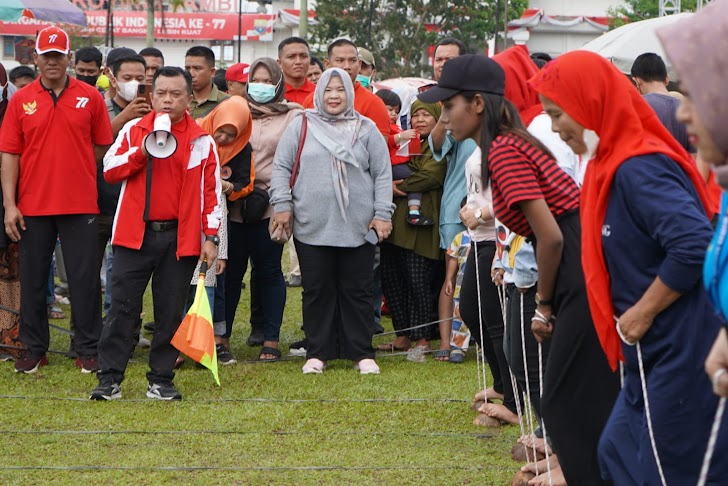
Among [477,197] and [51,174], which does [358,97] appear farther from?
[477,197]

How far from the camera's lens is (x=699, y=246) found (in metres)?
3.47

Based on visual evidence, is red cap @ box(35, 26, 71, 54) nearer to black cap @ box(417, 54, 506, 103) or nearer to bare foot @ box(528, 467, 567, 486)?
black cap @ box(417, 54, 506, 103)

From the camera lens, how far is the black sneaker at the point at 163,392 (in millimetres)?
7488

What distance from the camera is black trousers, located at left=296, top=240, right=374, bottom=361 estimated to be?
27.7ft

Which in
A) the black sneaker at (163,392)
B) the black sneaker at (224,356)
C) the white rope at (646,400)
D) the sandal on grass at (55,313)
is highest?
the white rope at (646,400)

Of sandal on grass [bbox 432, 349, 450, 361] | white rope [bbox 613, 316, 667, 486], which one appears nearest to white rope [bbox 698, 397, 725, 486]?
white rope [bbox 613, 316, 667, 486]

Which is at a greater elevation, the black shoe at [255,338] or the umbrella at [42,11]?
the umbrella at [42,11]

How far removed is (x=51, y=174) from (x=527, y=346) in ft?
13.4

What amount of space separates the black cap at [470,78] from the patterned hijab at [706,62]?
7.14 feet

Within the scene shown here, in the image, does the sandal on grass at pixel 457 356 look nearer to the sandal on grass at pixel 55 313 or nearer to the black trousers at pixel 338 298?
the black trousers at pixel 338 298

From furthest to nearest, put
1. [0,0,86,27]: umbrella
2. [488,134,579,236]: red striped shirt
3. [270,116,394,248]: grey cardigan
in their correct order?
[0,0,86,27]: umbrella < [270,116,394,248]: grey cardigan < [488,134,579,236]: red striped shirt

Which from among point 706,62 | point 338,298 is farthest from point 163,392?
point 706,62

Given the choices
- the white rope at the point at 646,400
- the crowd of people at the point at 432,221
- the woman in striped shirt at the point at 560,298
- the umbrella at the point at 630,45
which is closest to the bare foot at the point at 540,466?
the crowd of people at the point at 432,221

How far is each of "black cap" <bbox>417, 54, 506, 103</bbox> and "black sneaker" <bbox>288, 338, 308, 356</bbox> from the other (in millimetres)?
4297
